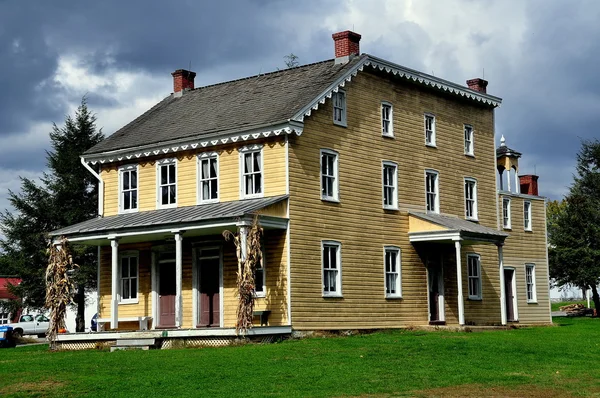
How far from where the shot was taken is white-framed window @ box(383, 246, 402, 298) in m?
33.7

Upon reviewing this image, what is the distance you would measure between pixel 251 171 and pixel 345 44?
6771mm

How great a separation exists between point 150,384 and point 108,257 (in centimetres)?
1708

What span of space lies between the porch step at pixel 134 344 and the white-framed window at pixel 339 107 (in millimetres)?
9865

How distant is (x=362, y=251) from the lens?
106 ft

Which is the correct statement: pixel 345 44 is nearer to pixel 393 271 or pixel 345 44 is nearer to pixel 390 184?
pixel 390 184

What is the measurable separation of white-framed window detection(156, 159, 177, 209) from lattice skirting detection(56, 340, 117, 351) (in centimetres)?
578

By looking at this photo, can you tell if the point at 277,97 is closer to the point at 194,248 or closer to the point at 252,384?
the point at 194,248

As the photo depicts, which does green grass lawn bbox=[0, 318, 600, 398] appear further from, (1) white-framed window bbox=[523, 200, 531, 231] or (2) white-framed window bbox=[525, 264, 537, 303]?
(1) white-framed window bbox=[523, 200, 531, 231]

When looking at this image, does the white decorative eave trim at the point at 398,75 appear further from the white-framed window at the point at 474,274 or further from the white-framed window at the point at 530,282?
the white-framed window at the point at 530,282

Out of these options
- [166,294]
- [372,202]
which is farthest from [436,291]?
[166,294]

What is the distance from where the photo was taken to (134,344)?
2820cm

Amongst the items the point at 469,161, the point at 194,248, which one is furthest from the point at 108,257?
the point at 469,161

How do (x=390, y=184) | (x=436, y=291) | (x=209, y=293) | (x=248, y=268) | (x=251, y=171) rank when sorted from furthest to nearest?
(x=436, y=291) → (x=390, y=184) → (x=209, y=293) → (x=251, y=171) → (x=248, y=268)

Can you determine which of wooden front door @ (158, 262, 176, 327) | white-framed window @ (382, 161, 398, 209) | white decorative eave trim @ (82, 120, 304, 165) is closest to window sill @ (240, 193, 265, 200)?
white decorative eave trim @ (82, 120, 304, 165)
